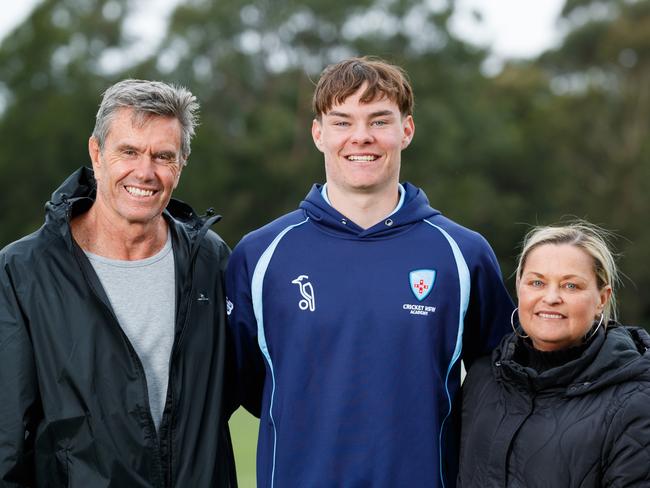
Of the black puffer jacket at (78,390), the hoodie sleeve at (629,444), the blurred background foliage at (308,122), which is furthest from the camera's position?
the blurred background foliage at (308,122)

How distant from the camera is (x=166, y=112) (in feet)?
13.2

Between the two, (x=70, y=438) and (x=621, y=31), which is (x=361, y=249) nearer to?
(x=70, y=438)

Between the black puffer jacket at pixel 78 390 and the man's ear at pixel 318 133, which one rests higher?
the man's ear at pixel 318 133

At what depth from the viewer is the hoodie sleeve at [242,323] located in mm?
4137

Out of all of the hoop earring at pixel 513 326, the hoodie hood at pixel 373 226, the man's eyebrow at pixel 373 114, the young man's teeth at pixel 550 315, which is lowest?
the hoop earring at pixel 513 326

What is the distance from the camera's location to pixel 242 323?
13.6 ft

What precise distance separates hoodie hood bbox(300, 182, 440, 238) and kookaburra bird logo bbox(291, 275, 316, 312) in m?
0.23

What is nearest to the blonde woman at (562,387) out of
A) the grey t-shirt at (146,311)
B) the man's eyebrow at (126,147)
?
the grey t-shirt at (146,311)

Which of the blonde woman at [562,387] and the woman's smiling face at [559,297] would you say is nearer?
the blonde woman at [562,387]

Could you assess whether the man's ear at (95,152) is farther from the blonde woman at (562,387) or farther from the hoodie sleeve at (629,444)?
the hoodie sleeve at (629,444)

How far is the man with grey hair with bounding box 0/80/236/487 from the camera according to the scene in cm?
370

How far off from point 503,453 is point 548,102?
32705 mm

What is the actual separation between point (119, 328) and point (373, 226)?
101 cm

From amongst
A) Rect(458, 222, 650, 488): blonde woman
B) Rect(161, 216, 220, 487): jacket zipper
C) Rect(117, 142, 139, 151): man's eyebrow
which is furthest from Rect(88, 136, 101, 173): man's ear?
Rect(458, 222, 650, 488): blonde woman
